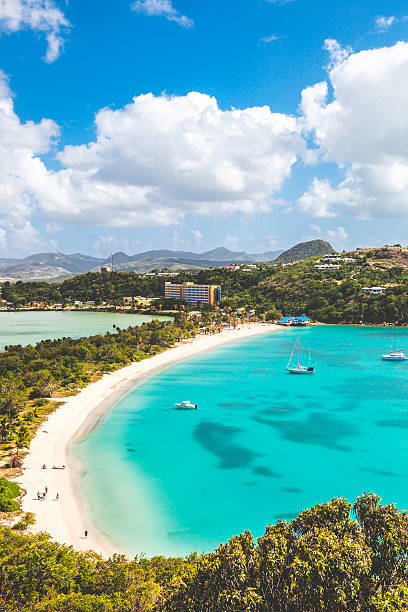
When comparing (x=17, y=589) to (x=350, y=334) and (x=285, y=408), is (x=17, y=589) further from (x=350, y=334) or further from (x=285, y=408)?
(x=350, y=334)

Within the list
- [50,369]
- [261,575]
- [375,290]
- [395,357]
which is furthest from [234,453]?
[375,290]

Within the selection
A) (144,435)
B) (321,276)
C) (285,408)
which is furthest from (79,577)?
(321,276)

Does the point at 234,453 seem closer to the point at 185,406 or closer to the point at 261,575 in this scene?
the point at 185,406

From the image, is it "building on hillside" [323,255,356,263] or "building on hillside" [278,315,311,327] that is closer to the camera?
"building on hillside" [278,315,311,327]

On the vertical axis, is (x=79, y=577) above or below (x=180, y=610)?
below

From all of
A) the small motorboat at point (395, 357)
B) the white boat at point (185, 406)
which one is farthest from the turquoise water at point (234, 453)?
the small motorboat at point (395, 357)

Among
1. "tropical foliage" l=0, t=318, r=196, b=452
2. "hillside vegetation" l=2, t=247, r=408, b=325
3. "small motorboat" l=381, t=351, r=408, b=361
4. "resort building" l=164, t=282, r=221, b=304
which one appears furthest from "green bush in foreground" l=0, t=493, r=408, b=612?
"resort building" l=164, t=282, r=221, b=304

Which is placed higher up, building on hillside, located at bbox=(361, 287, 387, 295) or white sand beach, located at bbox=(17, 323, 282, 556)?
building on hillside, located at bbox=(361, 287, 387, 295)

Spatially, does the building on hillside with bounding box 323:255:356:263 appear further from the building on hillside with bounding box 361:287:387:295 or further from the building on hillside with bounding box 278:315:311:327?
the building on hillside with bounding box 278:315:311:327
